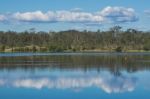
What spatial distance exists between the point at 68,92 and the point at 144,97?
4.85m

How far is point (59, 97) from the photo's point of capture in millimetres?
22516

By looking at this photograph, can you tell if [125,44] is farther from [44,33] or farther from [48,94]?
[48,94]

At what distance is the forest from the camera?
145 metres

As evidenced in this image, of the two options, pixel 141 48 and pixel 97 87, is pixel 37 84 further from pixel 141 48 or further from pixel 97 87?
pixel 141 48

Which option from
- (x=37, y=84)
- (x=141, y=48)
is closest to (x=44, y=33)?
(x=141, y=48)

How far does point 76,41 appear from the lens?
164875mm

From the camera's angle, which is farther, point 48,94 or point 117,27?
point 117,27

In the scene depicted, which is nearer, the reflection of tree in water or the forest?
the reflection of tree in water

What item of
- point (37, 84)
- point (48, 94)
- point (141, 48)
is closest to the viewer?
point (48, 94)

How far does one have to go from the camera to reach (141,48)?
5522 inches

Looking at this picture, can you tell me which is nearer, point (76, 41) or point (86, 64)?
point (86, 64)

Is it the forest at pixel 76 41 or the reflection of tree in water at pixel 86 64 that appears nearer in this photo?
the reflection of tree in water at pixel 86 64

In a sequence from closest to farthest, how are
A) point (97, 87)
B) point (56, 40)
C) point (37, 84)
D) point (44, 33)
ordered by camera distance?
1. point (97, 87)
2. point (37, 84)
3. point (56, 40)
4. point (44, 33)

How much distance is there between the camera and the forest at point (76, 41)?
145 m
